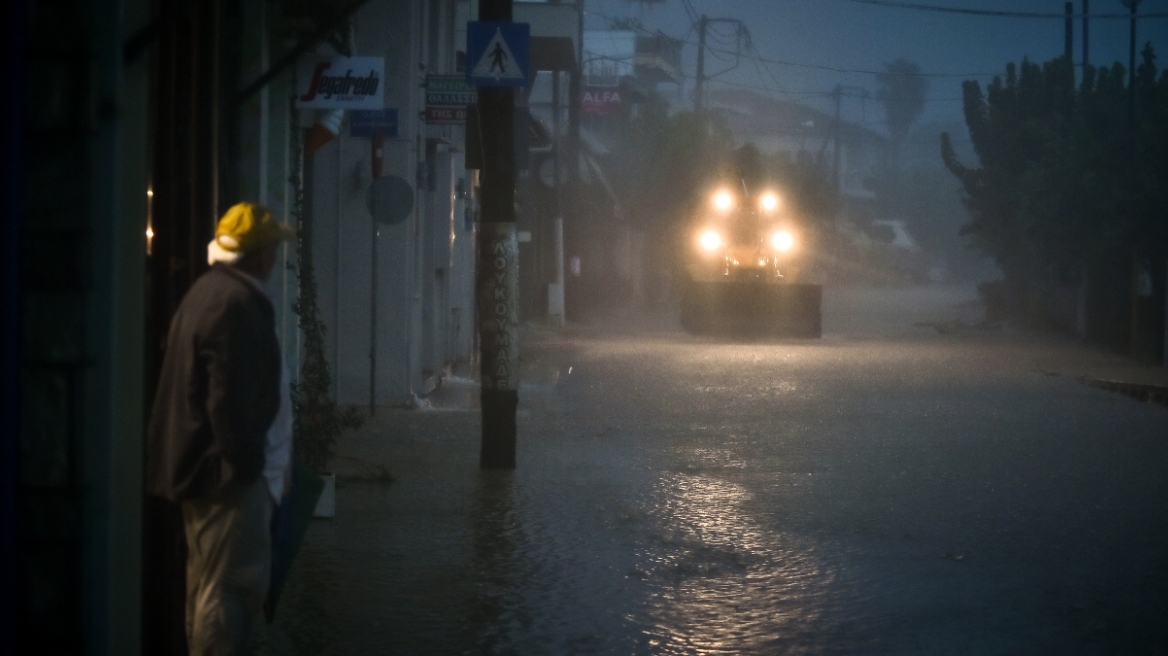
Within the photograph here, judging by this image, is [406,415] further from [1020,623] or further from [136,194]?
[136,194]

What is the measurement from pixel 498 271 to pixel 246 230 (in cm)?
625

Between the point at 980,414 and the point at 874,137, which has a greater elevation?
the point at 874,137

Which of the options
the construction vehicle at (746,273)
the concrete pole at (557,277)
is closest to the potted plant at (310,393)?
the construction vehicle at (746,273)

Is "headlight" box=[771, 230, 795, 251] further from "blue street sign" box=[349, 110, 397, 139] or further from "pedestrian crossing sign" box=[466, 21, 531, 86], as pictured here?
"pedestrian crossing sign" box=[466, 21, 531, 86]

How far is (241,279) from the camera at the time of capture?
16.1ft

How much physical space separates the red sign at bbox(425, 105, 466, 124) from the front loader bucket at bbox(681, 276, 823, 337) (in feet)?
47.2

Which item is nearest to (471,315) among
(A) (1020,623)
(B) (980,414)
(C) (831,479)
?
(B) (980,414)

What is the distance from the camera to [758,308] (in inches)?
1185

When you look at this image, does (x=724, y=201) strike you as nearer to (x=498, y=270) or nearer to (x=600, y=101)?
(x=600, y=101)

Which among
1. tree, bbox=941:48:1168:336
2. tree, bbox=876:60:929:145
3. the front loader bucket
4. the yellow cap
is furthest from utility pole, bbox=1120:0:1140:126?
tree, bbox=876:60:929:145

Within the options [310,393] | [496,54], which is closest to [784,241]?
[496,54]

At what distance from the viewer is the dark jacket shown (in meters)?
4.76

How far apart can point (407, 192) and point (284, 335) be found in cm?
460

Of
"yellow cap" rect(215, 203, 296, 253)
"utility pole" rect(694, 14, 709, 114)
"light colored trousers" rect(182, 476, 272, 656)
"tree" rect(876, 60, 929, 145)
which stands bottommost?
"light colored trousers" rect(182, 476, 272, 656)
